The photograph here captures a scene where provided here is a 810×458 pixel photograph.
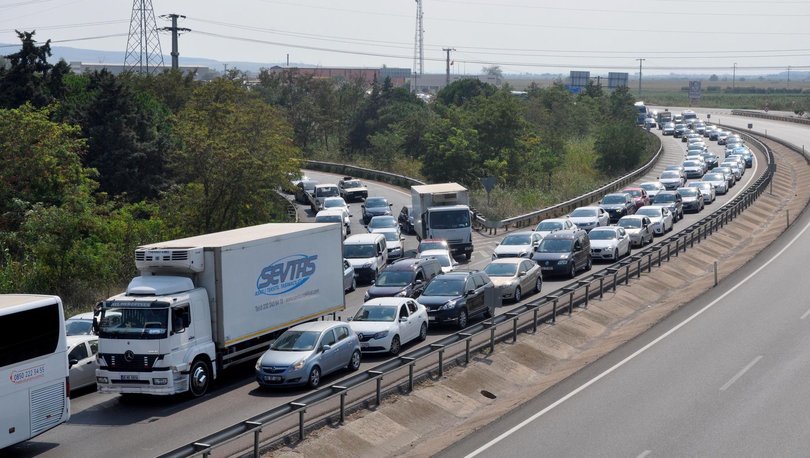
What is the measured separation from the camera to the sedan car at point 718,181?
6450 cm

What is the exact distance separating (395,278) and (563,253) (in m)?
7.96

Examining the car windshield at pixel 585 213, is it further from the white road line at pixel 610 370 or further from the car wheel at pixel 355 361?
the car wheel at pixel 355 361

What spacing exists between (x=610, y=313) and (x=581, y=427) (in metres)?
13.4

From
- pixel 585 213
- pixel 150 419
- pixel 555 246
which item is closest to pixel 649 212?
pixel 585 213

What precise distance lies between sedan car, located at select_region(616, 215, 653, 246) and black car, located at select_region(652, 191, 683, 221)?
300 inches

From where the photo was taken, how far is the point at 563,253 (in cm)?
3553

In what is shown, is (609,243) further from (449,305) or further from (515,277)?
(449,305)

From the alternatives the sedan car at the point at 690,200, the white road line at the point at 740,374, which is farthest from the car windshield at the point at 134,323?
the sedan car at the point at 690,200

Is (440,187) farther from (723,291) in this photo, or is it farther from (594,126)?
(594,126)

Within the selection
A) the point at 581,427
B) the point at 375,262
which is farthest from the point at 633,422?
the point at 375,262

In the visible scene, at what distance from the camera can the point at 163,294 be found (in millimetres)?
20719

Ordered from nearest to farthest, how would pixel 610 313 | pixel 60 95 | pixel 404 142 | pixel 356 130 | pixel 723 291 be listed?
pixel 610 313 → pixel 723 291 → pixel 60 95 → pixel 404 142 → pixel 356 130

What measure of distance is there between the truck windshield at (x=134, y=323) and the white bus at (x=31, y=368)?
2641mm

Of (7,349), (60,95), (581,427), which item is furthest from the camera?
(60,95)
